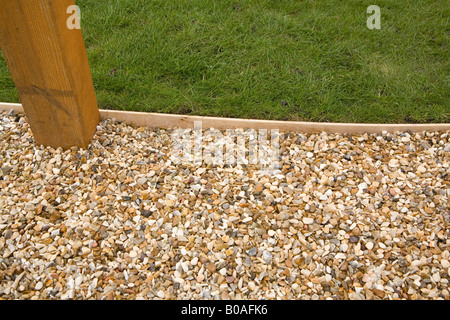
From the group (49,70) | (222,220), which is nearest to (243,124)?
(222,220)

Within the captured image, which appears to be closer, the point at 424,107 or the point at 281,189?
the point at 281,189

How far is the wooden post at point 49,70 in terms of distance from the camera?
197 centimetres

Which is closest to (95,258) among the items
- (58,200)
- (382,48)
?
(58,200)

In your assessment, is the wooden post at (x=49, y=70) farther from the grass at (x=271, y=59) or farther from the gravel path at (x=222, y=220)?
the grass at (x=271, y=59)

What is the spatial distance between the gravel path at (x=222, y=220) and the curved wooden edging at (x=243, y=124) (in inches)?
2.9

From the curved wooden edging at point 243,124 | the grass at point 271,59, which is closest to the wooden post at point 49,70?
the curved wooden edging at point 243,124

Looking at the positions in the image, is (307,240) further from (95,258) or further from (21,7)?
(21,7)

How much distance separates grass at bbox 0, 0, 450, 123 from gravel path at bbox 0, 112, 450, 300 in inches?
13.4

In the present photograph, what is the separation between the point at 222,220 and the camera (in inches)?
90.4

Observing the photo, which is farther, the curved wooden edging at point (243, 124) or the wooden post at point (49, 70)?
the curved wooden edging at point (243, 124)

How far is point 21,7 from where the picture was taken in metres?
1.92

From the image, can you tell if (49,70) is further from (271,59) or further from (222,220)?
(271,59)
